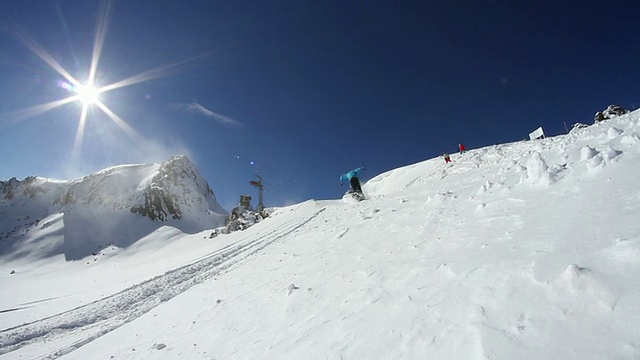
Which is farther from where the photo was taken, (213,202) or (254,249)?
(213,202)

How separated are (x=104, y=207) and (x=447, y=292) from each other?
77.3 m

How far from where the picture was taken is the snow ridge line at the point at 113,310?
938 cm

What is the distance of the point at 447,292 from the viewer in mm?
3928

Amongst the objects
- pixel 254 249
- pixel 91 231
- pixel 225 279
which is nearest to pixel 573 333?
pixel 225 279

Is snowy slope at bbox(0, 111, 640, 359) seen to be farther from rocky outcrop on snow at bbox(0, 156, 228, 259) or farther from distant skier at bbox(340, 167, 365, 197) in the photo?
rocky outcrop on snow at bbox(0, 156, 228, 259)

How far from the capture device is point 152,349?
6.22m

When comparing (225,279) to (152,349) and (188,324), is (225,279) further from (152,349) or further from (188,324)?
(152,349)

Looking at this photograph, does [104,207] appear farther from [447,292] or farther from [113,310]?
[447,292]

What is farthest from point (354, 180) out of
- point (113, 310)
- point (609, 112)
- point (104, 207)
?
point (104, 207)

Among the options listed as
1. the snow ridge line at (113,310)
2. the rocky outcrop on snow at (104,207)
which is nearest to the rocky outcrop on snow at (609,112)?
the snow ridge line at (113,310)

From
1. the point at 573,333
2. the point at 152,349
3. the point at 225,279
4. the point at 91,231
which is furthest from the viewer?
the point at 91,231

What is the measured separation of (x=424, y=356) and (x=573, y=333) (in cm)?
134

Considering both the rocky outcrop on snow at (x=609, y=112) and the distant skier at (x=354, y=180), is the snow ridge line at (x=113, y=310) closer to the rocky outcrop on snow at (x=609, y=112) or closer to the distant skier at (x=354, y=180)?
the distant skier at (x=354, y=180)

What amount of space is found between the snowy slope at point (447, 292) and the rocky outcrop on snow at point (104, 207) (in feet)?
171
